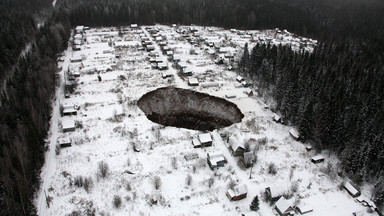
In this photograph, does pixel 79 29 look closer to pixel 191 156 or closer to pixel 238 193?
pixel 191 156

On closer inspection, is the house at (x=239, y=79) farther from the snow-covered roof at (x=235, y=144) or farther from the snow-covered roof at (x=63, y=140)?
the snow-covered roof at (x=63, y=140)

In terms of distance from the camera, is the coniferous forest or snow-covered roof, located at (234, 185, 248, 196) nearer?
snow-covered roof, located at (234, 185, 248, 196)

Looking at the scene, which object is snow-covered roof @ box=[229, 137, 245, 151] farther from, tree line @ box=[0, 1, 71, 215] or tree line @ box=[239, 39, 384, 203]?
tree line @ box=[0, 1, 71, 215]

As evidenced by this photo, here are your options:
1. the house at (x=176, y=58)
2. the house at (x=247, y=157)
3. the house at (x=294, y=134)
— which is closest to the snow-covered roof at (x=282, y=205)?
the house at (x=247, y=157)

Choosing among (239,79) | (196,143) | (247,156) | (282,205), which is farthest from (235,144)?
(239,79)

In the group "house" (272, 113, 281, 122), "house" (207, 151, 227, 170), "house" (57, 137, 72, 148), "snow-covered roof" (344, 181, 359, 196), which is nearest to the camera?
"snow-covered roof" (344, 181, 359, 196)

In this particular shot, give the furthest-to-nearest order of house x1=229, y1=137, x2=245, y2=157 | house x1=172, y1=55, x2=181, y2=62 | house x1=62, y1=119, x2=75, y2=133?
1. house x1=172, y1=55, x2=181, y2=62
2. house x1=62, y1=119, x2=75, y2=133
3. house x1=229, y1=137, x2=245, y2=157

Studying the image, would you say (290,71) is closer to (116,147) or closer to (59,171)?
(116,147)

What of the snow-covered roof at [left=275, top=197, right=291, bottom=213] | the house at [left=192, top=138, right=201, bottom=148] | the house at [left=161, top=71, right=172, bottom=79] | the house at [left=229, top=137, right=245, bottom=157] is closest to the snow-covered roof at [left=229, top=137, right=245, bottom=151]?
the house at [left=229, top=137, right=245, bottom=157]
